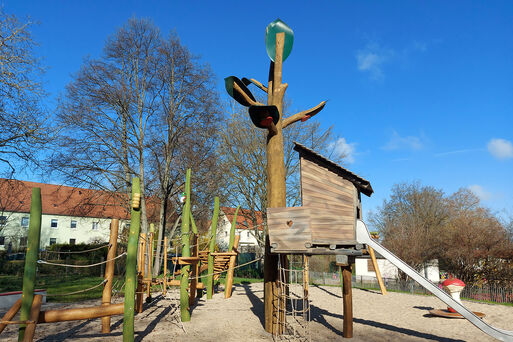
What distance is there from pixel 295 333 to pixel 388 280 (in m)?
15.6

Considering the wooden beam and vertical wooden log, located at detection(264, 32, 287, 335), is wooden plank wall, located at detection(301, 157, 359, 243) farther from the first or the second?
the wooden beam

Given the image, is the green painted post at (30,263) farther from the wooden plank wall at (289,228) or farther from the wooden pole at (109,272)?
the wooden plank wall at (289,228)

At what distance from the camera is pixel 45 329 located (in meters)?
8.65

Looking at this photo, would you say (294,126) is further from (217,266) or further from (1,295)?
(1,295)

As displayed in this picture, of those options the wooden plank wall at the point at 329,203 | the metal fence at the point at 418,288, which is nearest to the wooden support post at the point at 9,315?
the wooden plank wall at the point at 329,203

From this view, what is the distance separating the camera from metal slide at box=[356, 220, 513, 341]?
6.62 m

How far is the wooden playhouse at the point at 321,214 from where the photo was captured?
7105mm

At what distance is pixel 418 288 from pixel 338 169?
45.6 feet

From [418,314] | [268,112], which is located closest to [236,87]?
[268,112]

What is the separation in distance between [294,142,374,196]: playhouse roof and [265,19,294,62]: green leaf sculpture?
2.97 metres

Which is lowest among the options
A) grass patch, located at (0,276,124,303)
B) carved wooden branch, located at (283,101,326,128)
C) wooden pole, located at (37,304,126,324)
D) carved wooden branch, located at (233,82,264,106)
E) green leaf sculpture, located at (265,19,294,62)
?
grass patch, located at (0,276,124,303)

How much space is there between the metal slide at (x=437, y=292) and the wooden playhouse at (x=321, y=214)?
20cm

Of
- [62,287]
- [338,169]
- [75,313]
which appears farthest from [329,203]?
[62,287]

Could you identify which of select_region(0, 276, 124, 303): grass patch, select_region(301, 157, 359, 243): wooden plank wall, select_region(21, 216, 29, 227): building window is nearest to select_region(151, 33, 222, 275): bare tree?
select_region(0, 276, 124, 303): grass patch
